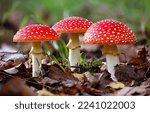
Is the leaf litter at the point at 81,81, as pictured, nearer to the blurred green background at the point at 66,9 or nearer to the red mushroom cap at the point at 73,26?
the red mushroom cap at the point at 73,26

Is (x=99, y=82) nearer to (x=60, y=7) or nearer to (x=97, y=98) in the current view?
(x=97, y=98)

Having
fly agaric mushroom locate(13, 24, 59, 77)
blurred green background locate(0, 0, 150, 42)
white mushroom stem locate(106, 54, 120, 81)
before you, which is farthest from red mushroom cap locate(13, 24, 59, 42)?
blurred green background locate(0, 0, 150, 42)

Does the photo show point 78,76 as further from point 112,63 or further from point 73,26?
point 73,26

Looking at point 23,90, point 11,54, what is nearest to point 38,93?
point 23,90

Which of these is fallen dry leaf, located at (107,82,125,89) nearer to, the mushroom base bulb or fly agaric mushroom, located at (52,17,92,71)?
fly agaric mushroom, located at (52,17,92,71)

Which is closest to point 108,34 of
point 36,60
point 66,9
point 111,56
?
point 111,56

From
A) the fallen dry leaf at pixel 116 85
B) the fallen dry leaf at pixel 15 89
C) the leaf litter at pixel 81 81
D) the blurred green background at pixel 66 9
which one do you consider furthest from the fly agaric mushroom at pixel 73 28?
the blurred green background at pixel 66 9
